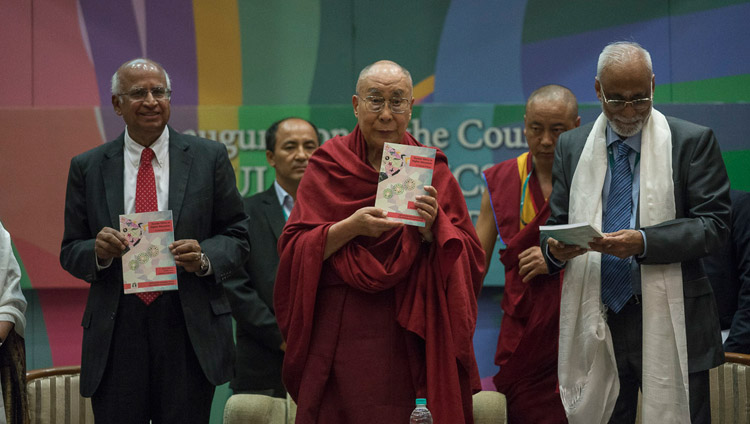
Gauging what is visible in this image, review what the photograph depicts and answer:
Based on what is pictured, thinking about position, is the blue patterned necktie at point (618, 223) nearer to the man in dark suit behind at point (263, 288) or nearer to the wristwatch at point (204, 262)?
the wristwatch at point (204, 262)

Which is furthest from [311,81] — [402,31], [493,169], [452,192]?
[452,192]

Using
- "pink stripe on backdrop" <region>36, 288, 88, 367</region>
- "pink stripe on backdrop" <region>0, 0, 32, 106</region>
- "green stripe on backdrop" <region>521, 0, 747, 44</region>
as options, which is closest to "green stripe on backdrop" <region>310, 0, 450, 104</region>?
A: "green stripe on backdrop" <region>521, 0, 747, 44</region>

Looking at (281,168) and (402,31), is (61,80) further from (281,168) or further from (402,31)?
(402,31)

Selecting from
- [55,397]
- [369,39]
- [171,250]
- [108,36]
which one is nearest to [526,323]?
[171,250]

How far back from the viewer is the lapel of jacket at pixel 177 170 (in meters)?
3.06

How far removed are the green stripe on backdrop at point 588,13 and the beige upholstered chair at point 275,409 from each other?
221 centimetres

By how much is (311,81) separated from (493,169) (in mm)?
1357

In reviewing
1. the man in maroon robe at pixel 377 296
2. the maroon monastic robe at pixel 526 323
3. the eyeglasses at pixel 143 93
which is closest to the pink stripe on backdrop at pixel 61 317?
the eyeglasses at pixel 143 93

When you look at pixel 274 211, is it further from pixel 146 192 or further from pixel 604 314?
pixel 604 314

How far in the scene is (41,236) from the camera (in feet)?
15.4

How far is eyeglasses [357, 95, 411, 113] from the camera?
2971 millimetres

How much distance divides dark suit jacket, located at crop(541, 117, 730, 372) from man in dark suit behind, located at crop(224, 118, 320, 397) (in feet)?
5.97

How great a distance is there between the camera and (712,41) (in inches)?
194

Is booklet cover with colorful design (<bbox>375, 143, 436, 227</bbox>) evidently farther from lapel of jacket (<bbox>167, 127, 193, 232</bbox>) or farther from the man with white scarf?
lapel of jacket (<bbox>167, 127, 193, 232</bbox>)
